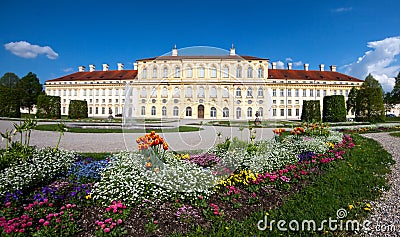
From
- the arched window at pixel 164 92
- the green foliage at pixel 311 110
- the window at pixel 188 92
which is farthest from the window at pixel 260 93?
the green foliage at pixel 311 110

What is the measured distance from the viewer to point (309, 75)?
2258 inches

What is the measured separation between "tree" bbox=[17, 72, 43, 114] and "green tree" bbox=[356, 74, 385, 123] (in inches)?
2446

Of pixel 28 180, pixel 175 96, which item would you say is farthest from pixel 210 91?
pixel 28 180

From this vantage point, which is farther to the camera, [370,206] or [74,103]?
[74,103]

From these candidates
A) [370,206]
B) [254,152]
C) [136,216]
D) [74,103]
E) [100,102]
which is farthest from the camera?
[100,102]

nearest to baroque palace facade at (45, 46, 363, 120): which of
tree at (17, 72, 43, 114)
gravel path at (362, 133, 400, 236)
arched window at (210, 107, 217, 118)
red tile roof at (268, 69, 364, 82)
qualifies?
arched window at (210, 107, 217, 118)

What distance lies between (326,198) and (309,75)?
59979mm

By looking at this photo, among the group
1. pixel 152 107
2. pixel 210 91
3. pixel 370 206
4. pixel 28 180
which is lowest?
pixel 370 206

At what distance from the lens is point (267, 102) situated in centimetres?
441

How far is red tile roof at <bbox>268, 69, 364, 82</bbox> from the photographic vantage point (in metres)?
55.5

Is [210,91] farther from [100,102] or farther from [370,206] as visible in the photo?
[100,102]

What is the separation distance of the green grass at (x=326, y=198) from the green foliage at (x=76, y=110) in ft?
103

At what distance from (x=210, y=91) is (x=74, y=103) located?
31.3m

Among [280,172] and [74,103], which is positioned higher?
[74,103]
